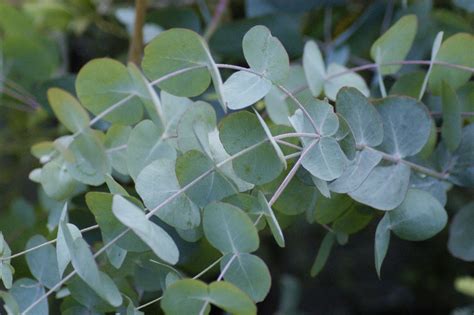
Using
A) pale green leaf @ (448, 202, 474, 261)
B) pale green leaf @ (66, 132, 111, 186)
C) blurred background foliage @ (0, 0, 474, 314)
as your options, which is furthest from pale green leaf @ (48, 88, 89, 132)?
pale green leaf @ (448, 202, 474, 261)

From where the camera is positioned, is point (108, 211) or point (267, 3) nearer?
point (108, 211)

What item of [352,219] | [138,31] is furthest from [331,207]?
[138,31]

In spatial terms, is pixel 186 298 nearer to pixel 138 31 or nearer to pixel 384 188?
pixel 384 188

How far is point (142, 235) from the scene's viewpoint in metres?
0.23

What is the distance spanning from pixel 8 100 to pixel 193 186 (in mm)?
319

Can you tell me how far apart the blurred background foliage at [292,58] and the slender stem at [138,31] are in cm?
4

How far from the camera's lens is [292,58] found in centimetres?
52

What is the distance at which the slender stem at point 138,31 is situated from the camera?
Result: 0.47 m

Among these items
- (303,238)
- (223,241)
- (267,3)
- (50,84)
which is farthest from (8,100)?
(303,238)

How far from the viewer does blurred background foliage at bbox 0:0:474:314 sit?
48 centimetres

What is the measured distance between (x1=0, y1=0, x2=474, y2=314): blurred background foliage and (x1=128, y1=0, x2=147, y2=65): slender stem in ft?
0.13

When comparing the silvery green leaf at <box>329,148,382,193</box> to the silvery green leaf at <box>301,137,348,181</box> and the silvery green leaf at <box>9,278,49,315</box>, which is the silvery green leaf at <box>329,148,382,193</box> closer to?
the silvery green leaf at <box>301,137,348,181</box>

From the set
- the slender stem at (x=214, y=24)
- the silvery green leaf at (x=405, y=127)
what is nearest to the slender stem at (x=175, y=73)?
the silvery green leaf at (x=405, y=127)

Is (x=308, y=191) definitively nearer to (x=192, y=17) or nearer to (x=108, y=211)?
(x=108, y=211)
